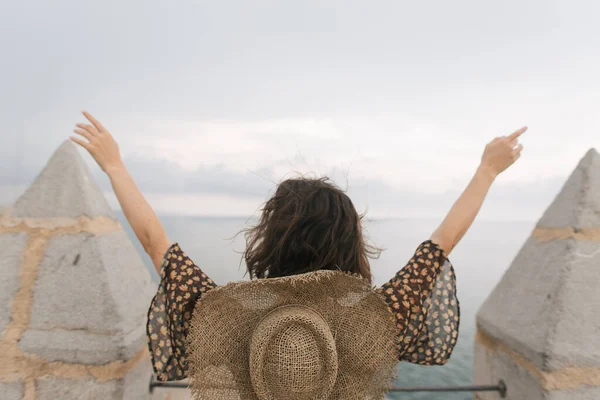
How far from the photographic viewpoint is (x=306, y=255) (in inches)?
50.6

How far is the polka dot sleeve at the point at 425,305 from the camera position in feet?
4.20

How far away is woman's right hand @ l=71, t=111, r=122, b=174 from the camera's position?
148 cm

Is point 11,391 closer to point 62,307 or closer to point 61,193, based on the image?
point 62,307

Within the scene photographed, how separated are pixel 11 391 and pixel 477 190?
2.02m

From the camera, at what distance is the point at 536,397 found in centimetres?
135

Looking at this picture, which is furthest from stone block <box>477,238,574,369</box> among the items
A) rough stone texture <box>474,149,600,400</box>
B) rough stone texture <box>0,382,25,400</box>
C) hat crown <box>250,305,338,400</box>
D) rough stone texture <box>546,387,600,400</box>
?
rough stone texture <box>0,382,25,400</box>

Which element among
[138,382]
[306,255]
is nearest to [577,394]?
[306,255]

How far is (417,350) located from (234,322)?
766 millimetres

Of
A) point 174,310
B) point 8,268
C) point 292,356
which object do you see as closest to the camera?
point 292,356

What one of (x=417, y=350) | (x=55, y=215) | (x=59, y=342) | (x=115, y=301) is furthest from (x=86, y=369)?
(x=417, y=350)

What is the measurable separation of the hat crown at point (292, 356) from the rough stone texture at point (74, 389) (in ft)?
2.62

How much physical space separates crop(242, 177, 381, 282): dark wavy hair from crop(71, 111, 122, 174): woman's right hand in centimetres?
67

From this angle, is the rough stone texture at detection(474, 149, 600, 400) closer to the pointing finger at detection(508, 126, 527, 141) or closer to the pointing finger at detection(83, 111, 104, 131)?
the pointing finger at detection(508, 126, 527, 141)

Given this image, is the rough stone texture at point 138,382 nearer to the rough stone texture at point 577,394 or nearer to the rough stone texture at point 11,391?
the rough stone texture at point 11,391
